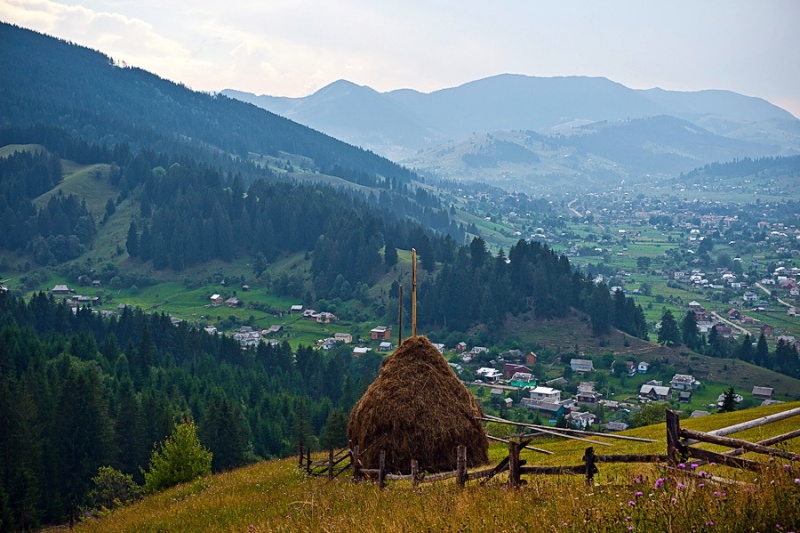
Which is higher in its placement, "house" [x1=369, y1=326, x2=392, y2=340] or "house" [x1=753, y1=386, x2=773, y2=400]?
"house" [x1=753, y1=386, x2=773, y2=400]

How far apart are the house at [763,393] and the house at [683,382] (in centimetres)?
871

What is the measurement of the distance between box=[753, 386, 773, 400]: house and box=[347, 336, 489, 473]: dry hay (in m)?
97.7

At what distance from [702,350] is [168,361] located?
97406mm

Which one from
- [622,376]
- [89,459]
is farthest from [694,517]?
[622,376]

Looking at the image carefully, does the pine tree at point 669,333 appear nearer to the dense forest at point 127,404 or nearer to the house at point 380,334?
the house at point 380,334

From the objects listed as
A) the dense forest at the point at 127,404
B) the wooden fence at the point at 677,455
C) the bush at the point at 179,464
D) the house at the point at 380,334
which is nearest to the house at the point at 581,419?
the dense forest at the point at 127,404

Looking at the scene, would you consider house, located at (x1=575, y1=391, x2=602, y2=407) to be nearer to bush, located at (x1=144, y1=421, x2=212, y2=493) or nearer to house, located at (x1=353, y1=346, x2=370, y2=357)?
house, located at (x1=353, y1=346, x2=370, y2=357)

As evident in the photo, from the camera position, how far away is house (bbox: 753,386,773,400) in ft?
362

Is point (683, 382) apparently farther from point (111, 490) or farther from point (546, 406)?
point (111, 490)

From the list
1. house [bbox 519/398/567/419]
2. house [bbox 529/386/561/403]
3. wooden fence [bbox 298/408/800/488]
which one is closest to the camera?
wooden fence [bbox 298/408/800/488]

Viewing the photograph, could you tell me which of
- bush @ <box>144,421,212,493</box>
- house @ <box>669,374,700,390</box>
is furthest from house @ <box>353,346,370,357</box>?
bush @ <box>144,421,212,493</box>

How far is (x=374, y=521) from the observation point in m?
13.8

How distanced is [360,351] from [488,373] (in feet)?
86.3

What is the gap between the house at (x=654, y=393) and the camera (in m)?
112
